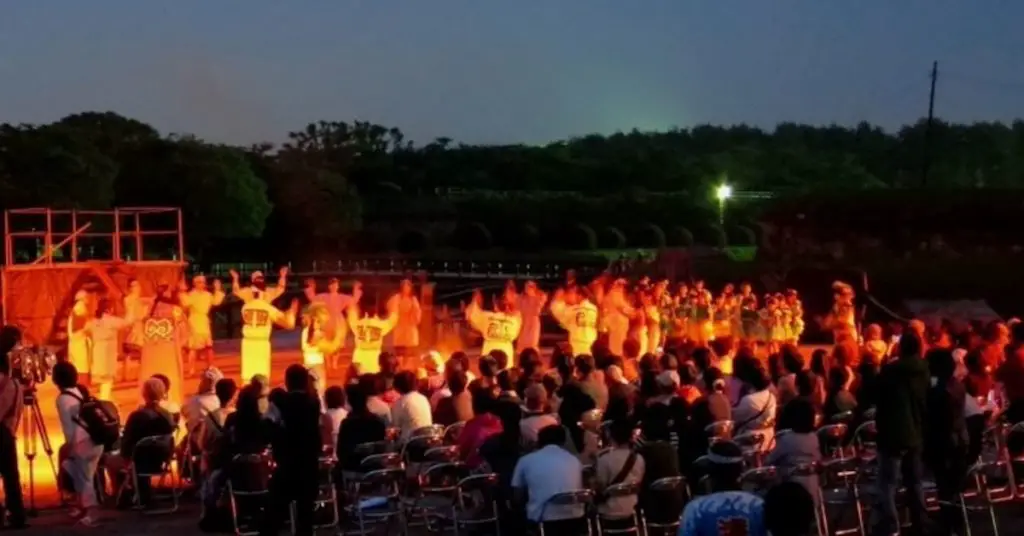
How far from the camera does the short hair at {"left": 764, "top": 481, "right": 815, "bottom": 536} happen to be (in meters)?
5.70

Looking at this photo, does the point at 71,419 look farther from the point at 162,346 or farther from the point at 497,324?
the point at 497,324

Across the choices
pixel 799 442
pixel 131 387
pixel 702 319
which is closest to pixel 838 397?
pixel 799 442

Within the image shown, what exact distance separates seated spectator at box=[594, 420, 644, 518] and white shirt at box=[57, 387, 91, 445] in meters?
5.31

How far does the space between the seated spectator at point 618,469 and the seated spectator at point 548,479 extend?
0.56ft

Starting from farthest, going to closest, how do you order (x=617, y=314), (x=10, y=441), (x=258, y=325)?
(x=617, y=314) < (x=258, y=325) < (x=10, y=441)

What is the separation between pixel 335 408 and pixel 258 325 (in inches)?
327

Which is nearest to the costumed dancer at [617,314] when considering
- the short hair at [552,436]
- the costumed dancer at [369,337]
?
the costumed dancer at [369,337]

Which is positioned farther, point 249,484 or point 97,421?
point 97,421

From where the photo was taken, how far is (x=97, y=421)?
12477 mm

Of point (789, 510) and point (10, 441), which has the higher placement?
point (789, 510)

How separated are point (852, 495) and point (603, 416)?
2.09 meters

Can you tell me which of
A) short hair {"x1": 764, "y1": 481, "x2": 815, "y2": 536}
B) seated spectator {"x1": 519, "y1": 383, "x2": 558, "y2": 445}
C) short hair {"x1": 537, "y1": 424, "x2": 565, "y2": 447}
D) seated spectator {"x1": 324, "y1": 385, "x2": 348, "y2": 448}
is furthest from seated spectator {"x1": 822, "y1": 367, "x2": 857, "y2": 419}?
short hair {"x1": 764, "y1": 481, "x2": 815, "y2": 536}

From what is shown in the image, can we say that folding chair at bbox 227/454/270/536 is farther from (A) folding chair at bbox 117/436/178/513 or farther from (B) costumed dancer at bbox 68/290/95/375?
(B) costumed dancer at bbox 68/290/95/375

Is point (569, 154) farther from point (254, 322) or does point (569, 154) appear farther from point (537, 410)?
point (537, 410)
